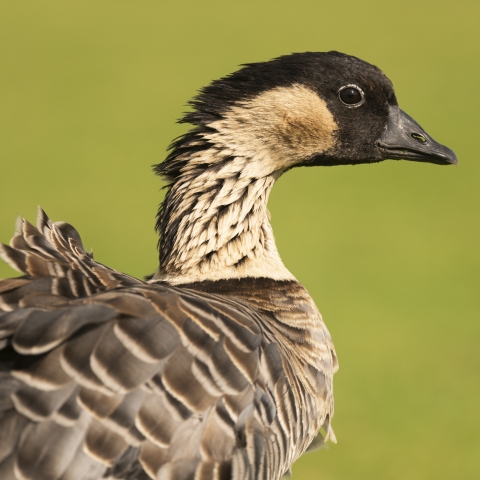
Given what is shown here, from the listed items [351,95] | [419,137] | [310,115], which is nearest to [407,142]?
[419,137]

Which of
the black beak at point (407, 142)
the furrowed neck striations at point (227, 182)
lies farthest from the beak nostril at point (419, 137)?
the furrowed neck striations at point (227, 182)

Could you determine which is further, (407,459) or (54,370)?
(407,459)

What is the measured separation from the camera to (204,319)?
3037 mm

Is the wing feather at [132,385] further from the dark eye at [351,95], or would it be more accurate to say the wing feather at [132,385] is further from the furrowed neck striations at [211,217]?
the dark eye at [351,95]

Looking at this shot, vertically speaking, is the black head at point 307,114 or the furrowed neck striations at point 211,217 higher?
the black head at point 307,114

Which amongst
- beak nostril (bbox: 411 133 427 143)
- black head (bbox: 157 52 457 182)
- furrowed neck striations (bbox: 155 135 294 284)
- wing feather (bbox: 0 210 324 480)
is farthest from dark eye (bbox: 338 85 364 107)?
wing feather (bbox: 0 210 324 480)

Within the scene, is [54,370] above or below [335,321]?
above

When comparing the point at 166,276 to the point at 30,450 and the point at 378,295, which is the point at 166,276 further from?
the point at 378,295

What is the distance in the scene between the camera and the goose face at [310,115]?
12.4 feet

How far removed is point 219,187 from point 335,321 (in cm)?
448

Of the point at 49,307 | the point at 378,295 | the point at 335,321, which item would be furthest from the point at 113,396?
the point at 378,295

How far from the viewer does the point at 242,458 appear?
9.73 ft

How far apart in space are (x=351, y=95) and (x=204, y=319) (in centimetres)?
138

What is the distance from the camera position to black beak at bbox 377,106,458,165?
4016mm
